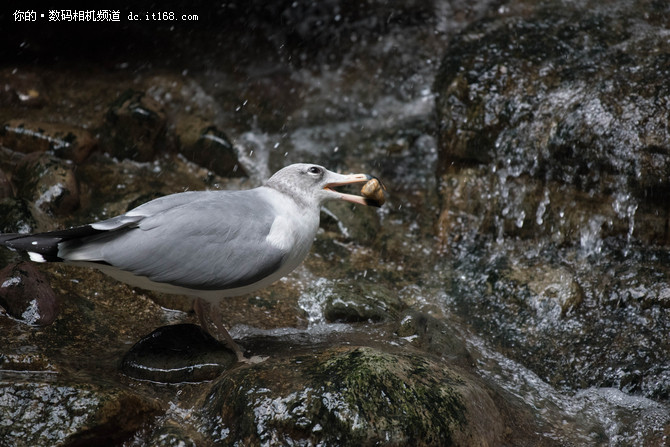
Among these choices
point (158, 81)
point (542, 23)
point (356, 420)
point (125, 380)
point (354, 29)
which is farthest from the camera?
point (354, 29)

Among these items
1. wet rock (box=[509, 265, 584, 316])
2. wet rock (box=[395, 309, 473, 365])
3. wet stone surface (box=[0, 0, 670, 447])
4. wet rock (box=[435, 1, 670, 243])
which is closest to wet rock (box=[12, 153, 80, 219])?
wet stone surface (box=[0, 0, 670, 447])

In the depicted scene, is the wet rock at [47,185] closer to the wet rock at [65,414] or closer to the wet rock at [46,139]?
the wet rock at [46,139]

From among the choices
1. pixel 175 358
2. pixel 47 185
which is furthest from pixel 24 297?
pixel 47 185

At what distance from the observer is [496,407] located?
369 cm

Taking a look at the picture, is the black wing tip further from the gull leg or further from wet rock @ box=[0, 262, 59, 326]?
the gull leg

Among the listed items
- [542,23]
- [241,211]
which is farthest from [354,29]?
[241,211]

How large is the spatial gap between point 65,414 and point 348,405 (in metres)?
1.31

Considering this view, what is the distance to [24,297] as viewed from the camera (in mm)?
3986

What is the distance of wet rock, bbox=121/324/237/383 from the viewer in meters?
3.66

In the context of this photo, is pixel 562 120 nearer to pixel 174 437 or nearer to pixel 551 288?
pixel 551 288

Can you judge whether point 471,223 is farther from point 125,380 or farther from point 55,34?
point 55,34

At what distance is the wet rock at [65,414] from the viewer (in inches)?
121

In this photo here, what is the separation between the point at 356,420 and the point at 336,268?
7.86 ft

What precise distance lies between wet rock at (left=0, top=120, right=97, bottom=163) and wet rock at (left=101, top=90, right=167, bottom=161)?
0.25m
